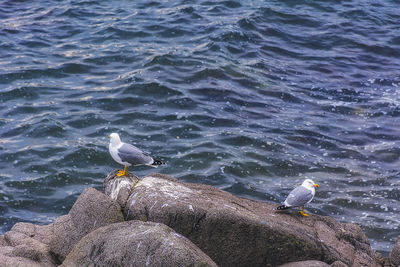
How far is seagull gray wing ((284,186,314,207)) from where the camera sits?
8406 millimetres

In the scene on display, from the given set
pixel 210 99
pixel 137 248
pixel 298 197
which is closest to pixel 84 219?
pixel 137 248

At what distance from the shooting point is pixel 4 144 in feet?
41.8

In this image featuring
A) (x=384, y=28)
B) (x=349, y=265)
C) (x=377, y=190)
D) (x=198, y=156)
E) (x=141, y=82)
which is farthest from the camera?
(x=384, y=28)

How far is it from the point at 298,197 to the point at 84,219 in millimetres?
3324

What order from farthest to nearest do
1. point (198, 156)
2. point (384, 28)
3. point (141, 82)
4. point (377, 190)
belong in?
1. point (384, 28)
2. point (141, 82)
3. point (198, 156)
4. point (377, 190)

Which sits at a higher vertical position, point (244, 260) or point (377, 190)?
point (244, 260)

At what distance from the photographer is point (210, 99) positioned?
14750 millimetres

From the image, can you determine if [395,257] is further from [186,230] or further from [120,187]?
[120,187]

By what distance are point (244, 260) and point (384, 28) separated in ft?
50.1

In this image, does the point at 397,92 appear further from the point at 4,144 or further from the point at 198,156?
the point at 4,144

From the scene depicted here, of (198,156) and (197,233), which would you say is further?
(198,156)

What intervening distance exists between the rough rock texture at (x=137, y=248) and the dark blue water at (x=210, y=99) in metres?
4.39

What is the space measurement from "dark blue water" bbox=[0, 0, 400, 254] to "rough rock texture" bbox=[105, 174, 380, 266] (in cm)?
319

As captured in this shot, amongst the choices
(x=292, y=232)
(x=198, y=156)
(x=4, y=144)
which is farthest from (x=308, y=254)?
(x=4, y=144)
